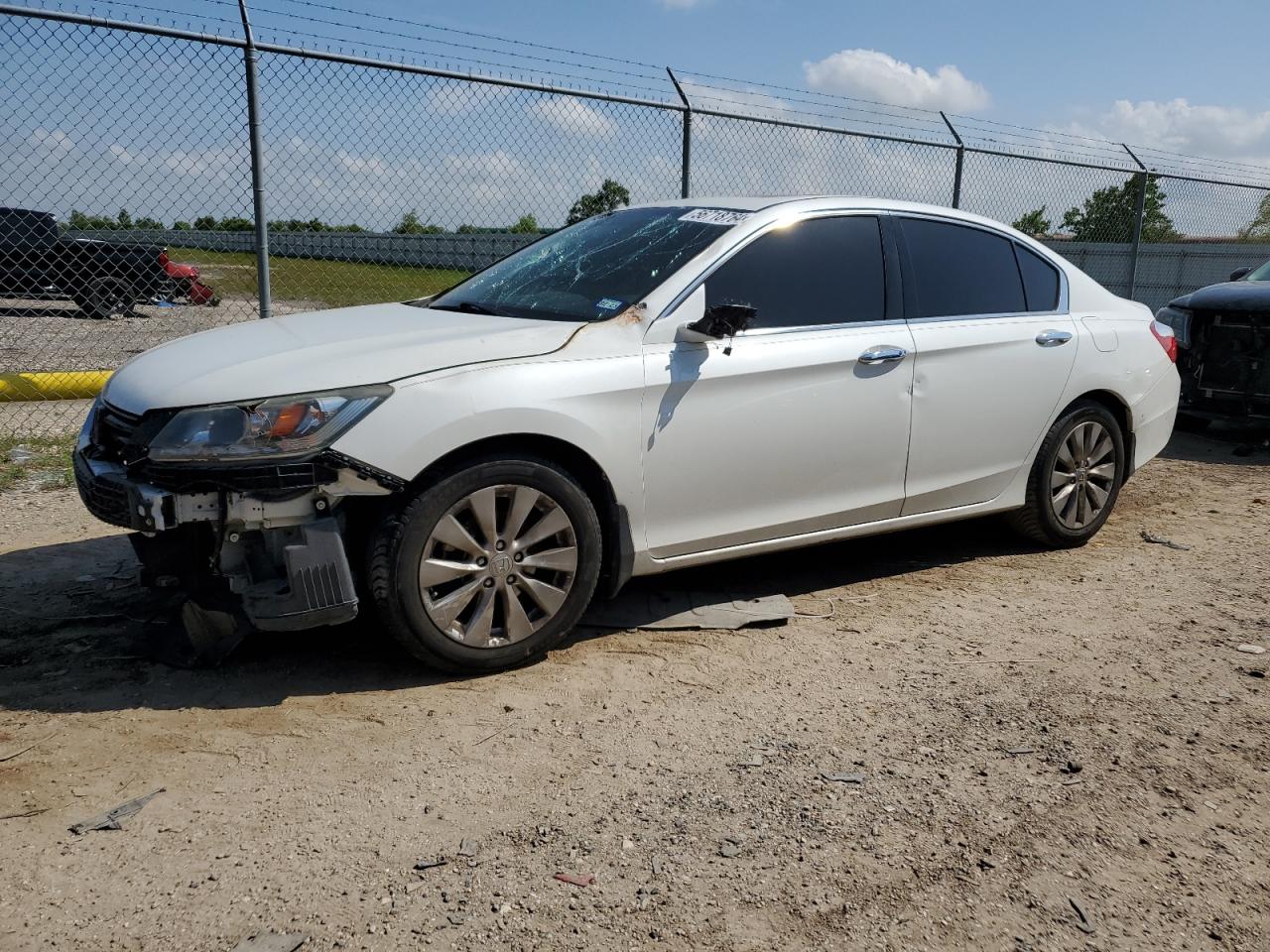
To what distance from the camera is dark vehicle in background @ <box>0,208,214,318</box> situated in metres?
12.3

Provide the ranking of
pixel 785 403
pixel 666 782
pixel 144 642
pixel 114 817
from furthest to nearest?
pixel 785 403
pixel 144 642
pixel 666 782
pixel 114 817

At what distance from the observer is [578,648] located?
13.4 ft

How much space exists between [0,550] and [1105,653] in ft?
15.7

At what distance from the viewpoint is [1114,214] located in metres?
13.5

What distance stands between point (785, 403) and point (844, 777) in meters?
1.58

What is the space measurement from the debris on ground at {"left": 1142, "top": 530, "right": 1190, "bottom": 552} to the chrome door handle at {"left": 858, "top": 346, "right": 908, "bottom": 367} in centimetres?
225

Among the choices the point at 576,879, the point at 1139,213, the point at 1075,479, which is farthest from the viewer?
the point at 1139,213

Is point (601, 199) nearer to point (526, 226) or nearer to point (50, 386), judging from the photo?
point (526, 226)

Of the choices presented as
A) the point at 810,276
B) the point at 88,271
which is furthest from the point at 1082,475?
the point at 88,271

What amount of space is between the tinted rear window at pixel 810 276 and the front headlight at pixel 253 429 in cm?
155

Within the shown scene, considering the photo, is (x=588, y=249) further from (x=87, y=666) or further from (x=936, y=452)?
(x=87, y=666)

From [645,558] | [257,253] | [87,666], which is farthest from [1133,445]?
[257,253]

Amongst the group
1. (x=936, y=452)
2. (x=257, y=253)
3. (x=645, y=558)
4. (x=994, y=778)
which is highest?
(x=257, y=253)

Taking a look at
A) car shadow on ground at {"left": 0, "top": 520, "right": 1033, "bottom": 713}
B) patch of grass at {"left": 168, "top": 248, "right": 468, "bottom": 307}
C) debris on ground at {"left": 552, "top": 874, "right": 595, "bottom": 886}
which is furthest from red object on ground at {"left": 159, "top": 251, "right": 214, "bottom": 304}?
debris on ground at {"left": 552, "top": 874, "right": 595, "bottom": 886}
